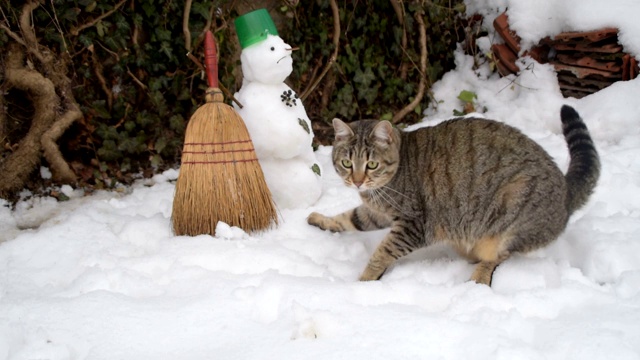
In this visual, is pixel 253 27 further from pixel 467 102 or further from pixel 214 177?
pixel 467 102

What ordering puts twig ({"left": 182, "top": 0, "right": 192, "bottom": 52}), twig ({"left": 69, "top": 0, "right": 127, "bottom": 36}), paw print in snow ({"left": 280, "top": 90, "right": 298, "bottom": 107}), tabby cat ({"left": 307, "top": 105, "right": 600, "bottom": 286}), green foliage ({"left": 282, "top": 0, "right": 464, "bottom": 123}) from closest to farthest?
tabby cat ({"left": 307, "top": 105, "right": 600, "bottom": 286}) < paw print in snow ({"left": 280, "top": 90, "right": 298, "bottom": 107}) < twig ({"left": 69, "top": 0, "right": 127, "bottom": 36}) < twig ({"left": 182, "top": 0, "right": 192, "bottom": 52}) < green foliage ({"left": 282, "top": 0, "right": 464, "bottom": 123})

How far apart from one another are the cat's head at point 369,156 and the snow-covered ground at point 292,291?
42 centimetres

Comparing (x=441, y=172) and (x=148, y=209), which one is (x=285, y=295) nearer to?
(x=441, y=172)

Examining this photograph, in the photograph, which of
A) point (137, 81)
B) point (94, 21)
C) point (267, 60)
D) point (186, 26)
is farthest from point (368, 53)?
point (94, 21)

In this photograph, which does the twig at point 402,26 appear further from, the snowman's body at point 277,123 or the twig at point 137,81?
the twig at point 137,81

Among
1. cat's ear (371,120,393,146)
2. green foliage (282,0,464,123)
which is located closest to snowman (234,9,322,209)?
cat's ear (371,120,393,146)

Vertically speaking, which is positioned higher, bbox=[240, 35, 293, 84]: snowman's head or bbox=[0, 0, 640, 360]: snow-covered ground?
bbox=[240, 35, 293, 84]: snowman's head

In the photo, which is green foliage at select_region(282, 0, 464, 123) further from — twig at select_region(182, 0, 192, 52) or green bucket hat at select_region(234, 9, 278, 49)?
green bucket hat at select_region(234, 9, 278, 49)

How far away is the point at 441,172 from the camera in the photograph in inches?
95.6

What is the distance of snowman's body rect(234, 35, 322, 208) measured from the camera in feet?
9.27

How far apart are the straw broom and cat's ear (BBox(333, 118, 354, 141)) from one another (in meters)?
0.51

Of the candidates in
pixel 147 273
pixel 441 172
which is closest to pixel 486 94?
pixel 441 172

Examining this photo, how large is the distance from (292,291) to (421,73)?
3.06 metres

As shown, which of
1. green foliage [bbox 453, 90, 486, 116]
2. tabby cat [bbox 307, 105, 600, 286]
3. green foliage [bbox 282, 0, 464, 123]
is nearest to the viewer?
tabby cat [bbox 307, 105, 600, 286]
